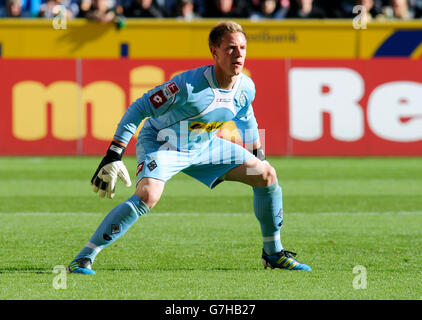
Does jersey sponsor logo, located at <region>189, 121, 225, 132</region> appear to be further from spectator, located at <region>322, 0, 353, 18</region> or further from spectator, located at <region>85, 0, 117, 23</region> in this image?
spectator, located at <region>322, 0, 353, 18</region>

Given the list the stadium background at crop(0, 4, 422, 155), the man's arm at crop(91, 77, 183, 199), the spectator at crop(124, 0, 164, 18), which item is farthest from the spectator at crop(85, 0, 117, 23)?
the man's arm at crop(91, 77, 183, 199)

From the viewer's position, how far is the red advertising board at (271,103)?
15656mm

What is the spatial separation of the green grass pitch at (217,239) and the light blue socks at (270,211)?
0.21 meters

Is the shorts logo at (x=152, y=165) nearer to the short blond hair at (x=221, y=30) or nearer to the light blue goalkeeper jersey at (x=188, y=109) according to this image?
the light blue goalkeeper jersey at (x=188, y=109)

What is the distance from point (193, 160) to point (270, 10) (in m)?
11.4

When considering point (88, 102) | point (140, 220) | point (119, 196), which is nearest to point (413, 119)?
point (88, 102)

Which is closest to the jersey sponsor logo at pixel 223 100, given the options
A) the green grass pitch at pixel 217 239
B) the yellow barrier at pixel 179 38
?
the green grass pitch at pixel 217 239

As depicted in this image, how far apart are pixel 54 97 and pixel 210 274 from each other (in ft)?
33.8

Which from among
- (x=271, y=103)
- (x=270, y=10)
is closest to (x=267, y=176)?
(x=271, y=103)

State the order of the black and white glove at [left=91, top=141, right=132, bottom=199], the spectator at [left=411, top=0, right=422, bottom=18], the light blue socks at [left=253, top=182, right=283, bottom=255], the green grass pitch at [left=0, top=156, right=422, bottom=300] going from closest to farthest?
the green grass pitch at [left=0, top=156, right=422, bottom=300] → the black and white glove at [left=91, top=141, right=132, bottom=199] → the light blue socks at [left=253, top=182, right=283, bottom=255] → the spectator at [left=411, top=0, right=422, bottom=18]

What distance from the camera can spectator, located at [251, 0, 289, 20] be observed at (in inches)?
675

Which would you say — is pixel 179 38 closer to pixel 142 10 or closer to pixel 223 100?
pixel 142 10

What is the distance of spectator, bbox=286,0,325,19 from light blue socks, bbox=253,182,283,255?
11.4 metres

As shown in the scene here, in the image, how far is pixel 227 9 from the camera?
683 inches
